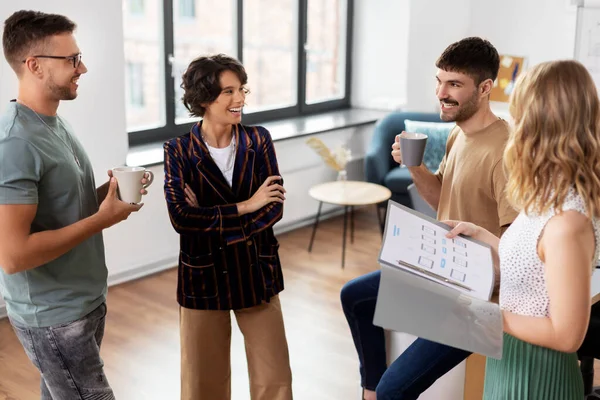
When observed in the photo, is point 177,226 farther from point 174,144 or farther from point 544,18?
point 544,18

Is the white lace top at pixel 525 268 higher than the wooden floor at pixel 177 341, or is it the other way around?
the white lace top at pixel 525 268

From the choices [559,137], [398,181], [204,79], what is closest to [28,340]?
[204,79]

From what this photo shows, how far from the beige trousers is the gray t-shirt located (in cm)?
41

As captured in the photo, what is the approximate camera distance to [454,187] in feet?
8.16

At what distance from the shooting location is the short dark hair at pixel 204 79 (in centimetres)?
244

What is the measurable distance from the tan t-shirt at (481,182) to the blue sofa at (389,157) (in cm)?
273

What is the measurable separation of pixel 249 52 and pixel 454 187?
3.46m

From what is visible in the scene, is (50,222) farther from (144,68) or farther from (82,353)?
(144,68)

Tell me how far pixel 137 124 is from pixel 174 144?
2.65m

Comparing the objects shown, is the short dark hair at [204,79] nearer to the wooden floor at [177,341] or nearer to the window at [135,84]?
the wooden floor at [177,341]

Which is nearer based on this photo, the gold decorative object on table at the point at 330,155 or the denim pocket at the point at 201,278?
the denim pocket at the point at 201,278

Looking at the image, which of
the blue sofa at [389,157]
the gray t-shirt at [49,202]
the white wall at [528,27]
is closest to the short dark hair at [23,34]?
the gray t-shirt at [49,202]

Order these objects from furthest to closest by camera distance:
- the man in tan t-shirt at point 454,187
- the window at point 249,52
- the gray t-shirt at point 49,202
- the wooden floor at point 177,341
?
the window at point 249,52 < the wooden floor at point 177,341 < the man in tan t-shirt at point 454,187 < the gray t-shirt at point 49,202

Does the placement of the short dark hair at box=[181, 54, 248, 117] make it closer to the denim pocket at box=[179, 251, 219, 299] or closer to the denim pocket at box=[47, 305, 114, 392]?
the denim pocket at box=[179, 251, 219, 299]
